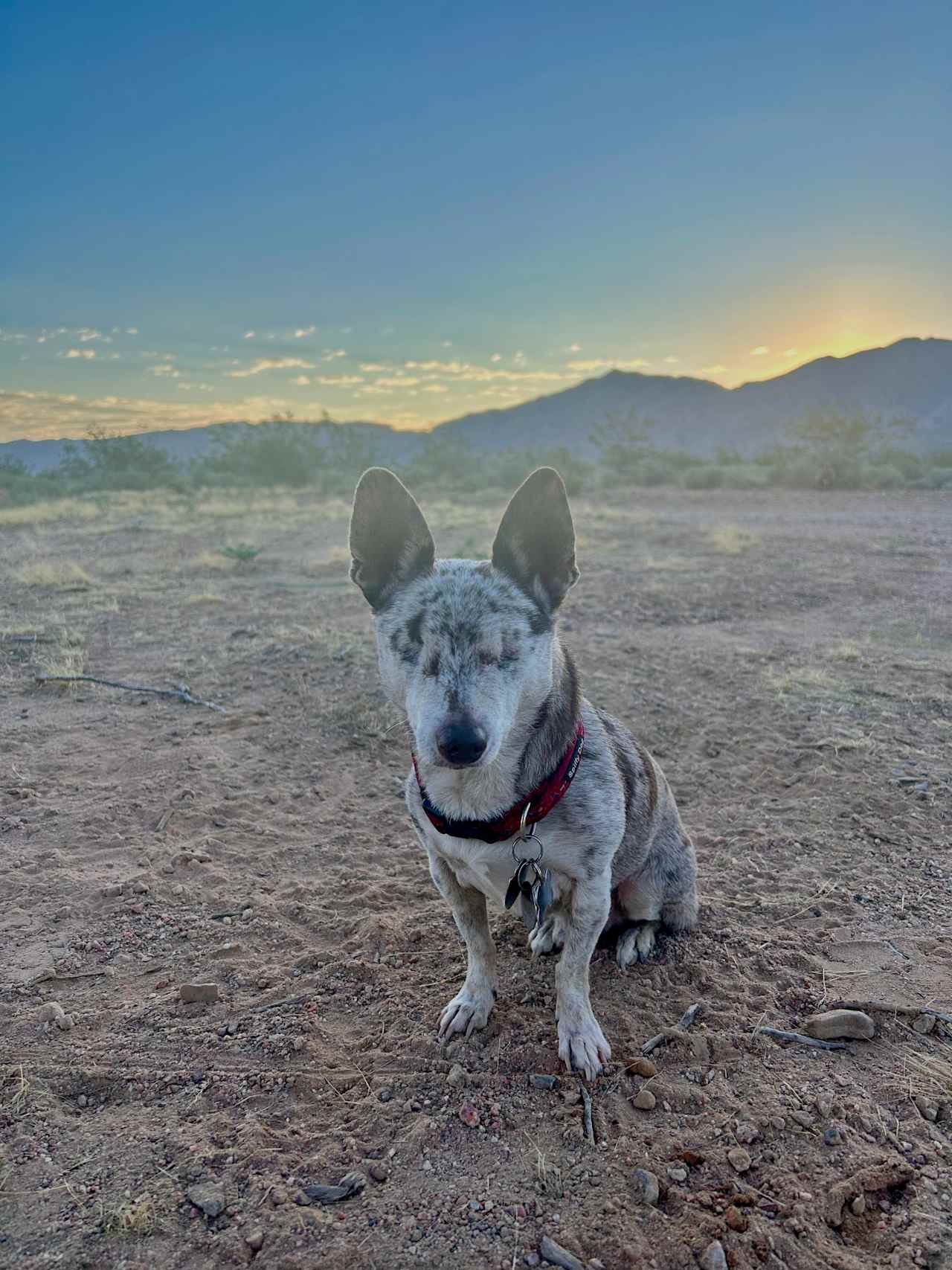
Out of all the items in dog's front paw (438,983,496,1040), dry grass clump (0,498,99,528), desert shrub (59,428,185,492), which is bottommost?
dog's front paw (438,983,496,1040)

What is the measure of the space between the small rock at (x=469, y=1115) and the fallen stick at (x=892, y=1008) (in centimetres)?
156

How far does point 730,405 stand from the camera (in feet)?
366

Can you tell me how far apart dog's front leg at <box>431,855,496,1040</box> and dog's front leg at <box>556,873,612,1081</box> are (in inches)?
12.9

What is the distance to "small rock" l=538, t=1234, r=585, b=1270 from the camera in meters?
2.23

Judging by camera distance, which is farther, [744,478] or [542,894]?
[744,478]

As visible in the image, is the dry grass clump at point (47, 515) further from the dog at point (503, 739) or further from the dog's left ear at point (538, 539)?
the dog's left ear at point (538, 539)

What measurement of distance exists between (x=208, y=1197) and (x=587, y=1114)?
127 centimetres

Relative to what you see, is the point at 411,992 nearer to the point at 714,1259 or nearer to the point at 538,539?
the point at 714,1259

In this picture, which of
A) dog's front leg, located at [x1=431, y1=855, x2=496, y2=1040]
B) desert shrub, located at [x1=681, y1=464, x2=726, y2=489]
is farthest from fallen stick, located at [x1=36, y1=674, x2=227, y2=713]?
desert shrub, located at [x1=681, y1=464, x2=726, y2=489]

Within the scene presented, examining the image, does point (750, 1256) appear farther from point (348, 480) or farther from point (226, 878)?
point (348, 480)

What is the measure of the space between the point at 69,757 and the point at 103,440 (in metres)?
43.8

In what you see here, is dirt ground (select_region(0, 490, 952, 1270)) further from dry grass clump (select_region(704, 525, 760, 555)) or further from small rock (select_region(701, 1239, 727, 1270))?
dry grass clump (select_region(704, 525, 760, 555))

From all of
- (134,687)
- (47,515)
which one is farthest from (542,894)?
(47,515)

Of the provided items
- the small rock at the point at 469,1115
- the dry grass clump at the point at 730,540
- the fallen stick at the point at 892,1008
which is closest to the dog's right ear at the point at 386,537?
the small rock at the point at 469,1115
